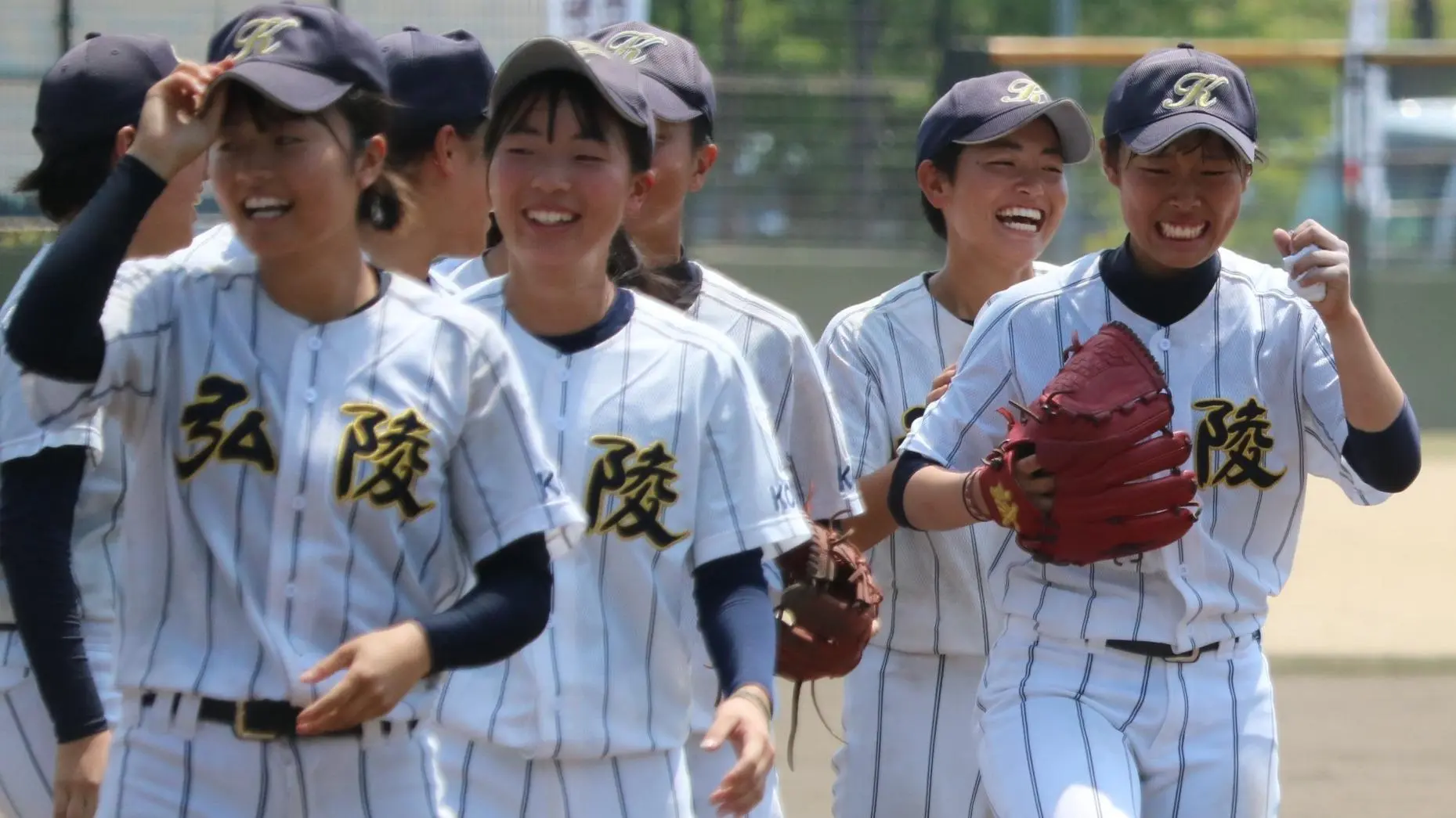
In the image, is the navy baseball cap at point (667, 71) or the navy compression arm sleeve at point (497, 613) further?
the navy baseball cap at point (667, 71)

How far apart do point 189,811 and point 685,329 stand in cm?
115

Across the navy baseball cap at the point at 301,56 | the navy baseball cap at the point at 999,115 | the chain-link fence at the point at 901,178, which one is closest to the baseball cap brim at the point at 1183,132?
the navy baseball cap at the point at 999,115

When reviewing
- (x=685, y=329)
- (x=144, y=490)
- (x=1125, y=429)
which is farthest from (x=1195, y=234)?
(x=144, y=490)

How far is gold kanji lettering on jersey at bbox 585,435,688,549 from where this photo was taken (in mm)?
3359

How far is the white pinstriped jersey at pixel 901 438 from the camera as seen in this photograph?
4.67m

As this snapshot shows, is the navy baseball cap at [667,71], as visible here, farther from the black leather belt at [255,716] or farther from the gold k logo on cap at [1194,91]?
the black leather belt at [255,716]

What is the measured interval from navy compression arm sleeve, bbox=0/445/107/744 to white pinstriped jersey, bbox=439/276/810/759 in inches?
24.9

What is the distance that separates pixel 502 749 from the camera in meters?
3.40

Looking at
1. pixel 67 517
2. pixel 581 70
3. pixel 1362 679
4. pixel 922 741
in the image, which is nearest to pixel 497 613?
pixel 67 517

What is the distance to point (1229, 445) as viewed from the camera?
379cm

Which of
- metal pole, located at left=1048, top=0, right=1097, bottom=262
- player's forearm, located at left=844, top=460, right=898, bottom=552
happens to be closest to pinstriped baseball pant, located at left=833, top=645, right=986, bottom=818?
player's forearm, located at left=844, top=460, right=898, bottom=552

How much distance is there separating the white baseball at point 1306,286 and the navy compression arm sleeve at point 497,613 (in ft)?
4.70

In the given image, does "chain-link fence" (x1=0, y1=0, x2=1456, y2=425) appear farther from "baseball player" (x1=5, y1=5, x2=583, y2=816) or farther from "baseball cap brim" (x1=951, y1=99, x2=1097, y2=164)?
"baseball player" (x1=5, y1=5, x2=583, y2=816)

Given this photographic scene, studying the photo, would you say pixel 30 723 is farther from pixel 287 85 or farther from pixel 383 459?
pixel 287 85
